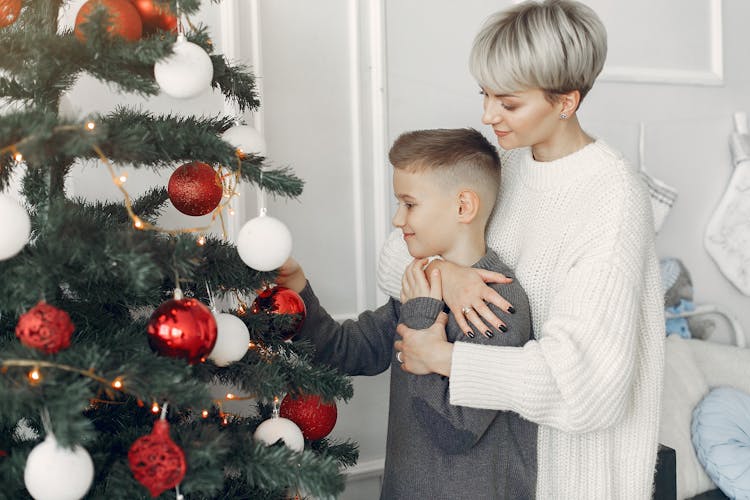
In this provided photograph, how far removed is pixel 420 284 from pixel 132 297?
500 millimetres

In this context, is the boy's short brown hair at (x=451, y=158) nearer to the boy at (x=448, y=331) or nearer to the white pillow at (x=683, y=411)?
the boy at (x=448, y=331)

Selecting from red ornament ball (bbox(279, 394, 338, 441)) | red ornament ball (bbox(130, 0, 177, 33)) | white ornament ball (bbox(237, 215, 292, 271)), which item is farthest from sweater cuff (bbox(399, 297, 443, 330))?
red ornament ball (bbox(130, 0, 177, 33))

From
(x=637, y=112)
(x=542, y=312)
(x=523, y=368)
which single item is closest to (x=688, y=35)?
(x=637, y=112)

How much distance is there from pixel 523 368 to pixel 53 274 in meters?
0.69

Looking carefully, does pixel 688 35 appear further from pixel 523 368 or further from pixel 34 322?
pixel 34 322

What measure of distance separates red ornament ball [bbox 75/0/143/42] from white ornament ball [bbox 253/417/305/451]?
554 millimetres

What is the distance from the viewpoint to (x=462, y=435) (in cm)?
121

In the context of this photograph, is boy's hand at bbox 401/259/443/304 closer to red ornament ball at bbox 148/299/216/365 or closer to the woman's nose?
the woman's nose

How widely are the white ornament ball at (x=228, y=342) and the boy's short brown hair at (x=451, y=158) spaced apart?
461 millimetres

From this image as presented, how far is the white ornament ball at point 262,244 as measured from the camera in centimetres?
103

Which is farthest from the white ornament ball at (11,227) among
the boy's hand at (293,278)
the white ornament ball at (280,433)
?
the boy's hand at (293,278)

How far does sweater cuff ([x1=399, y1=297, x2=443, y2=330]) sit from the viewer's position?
1.26 m

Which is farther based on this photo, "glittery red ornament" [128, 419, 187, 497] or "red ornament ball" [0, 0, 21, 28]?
"red ornament ball" [0, 0, 21, 28]

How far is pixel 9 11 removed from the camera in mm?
936
